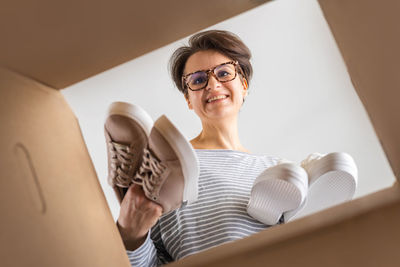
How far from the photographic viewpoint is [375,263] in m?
0.40

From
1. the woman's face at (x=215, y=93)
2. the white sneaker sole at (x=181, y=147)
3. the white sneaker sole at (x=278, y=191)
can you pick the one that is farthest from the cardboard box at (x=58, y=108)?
the woman's face at (x=215, y=93)

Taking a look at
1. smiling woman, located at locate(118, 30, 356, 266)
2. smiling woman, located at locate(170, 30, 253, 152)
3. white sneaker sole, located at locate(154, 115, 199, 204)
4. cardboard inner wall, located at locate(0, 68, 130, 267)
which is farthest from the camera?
smiling woman, located at locate(170, 30, 253, 152)

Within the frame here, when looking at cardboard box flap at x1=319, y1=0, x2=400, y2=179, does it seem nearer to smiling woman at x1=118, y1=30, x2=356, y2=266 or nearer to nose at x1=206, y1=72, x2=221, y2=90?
smiling woman at x1=118, y1=30, x2=356, y2=266

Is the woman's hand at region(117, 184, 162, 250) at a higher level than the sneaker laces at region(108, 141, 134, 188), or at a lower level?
lower

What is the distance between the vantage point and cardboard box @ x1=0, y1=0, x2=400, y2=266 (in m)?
0.39

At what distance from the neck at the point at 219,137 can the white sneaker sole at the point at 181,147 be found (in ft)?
0.82

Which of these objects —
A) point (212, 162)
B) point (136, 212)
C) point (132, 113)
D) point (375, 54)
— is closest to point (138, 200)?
point (136, 212)

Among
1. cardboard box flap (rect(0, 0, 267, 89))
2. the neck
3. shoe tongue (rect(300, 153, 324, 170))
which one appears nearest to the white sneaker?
shoe tongue (rect(300, 153, 324, 170))

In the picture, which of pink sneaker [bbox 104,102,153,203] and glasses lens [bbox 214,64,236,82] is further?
glasses lens [bbox 214,64,236,82]

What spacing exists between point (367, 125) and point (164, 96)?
298 millimetres

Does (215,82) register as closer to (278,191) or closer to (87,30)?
(278,191)

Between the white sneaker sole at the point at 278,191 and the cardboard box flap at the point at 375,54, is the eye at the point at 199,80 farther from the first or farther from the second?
the cardboard box flap at the point at 375,54

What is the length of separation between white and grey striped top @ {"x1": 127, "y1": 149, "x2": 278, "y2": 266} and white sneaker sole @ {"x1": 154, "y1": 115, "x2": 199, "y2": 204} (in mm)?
170

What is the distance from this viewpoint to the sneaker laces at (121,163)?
2.04ft
